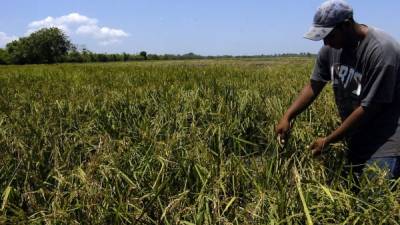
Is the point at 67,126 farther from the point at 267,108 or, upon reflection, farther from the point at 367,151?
the point at 367,151

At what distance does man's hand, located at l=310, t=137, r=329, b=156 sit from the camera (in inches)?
110

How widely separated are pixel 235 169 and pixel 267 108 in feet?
7.70

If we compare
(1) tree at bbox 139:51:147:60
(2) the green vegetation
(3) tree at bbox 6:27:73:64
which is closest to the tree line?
(3) tree at bbox 6:27:73:64

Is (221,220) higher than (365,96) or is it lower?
lower

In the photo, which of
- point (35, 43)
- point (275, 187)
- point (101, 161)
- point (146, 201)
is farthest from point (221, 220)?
point (35, 43)

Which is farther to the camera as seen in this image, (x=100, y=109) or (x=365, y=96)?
(x=100, y=109)

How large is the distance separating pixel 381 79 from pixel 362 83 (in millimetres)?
148

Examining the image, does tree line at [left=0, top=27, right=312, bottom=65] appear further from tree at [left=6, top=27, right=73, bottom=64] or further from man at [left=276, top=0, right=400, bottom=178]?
man at [left=276, top=0, right=400, bottom=178]

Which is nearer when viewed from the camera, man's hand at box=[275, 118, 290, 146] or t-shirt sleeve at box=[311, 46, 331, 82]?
t-shirt sleeve at box=[311, 46, 331, 82]

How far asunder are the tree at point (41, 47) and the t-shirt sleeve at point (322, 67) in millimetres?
74692

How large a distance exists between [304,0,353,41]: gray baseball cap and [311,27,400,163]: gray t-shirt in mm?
207

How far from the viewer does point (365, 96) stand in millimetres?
2645

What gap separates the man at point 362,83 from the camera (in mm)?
2557

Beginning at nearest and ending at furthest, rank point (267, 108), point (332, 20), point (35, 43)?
point (332, 20)
point (267, 108)
point (35, 43)
